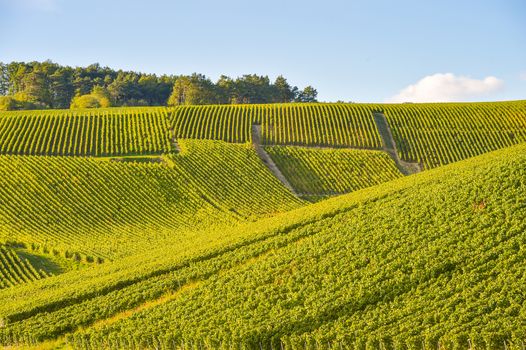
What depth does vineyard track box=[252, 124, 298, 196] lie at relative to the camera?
7662 centimetres

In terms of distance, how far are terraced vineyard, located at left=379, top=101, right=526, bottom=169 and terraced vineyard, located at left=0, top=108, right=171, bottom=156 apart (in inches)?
1215

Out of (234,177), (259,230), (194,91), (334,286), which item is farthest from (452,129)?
(334,286)

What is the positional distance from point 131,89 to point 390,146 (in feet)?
241

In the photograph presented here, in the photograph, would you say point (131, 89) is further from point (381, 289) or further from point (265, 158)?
point (381, 289)

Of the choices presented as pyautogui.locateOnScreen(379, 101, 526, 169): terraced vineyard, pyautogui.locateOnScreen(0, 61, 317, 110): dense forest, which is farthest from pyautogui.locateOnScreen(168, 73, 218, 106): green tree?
pyautogui.locateOnScreen(379, 101, 526, 169): terraced vineyard

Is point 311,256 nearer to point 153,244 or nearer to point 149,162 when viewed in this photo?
point 153,244

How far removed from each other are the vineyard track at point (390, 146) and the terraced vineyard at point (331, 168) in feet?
4.36

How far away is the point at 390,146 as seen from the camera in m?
87.6

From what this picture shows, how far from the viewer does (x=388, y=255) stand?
3741 cm

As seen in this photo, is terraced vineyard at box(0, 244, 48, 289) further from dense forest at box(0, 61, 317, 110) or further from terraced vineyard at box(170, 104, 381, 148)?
dense forest at box(0, 61, 317, 110)

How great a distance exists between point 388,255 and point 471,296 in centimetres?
739

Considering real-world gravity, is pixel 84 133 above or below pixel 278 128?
above

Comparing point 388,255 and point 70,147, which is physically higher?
point 70,147

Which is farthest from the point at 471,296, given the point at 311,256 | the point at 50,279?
the point at 50,279
